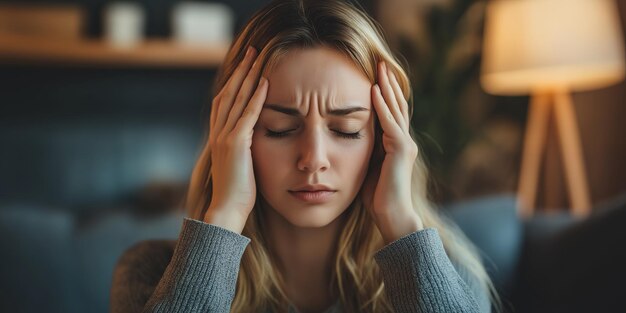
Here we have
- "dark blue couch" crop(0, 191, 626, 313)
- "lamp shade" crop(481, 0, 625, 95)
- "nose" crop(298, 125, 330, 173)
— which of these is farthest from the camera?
"lamp shade" crop(481, 0, 625, 95)

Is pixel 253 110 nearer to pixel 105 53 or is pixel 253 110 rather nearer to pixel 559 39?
pixel 559 39

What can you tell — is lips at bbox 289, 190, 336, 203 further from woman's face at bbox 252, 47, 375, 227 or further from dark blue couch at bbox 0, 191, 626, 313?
dark blue couch at bbox 0, 191, 626, 313

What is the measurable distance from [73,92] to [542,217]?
2.48 meters

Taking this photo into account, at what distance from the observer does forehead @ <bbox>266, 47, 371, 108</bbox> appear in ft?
3.08

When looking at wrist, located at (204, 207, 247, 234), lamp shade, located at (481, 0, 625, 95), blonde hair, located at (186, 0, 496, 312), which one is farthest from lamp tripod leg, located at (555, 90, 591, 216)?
wrist, located at (204, 207, 247, 234)

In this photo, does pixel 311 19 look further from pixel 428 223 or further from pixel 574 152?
pixel 574 152

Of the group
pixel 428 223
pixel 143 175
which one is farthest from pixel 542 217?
pixel 143 175

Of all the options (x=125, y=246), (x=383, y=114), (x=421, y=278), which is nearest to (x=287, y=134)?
(x=383, y=114)

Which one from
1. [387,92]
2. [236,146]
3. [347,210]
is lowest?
[347,210]

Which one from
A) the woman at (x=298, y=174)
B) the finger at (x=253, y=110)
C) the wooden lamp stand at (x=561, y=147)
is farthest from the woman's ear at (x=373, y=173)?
the wooden lamp stand at (x=561, y=147)

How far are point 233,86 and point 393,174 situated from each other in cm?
31

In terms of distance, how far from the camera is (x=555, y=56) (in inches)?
81.7

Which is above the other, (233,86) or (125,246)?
(233,86)

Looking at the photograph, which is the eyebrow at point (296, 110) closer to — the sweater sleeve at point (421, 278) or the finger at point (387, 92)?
the finger at point (387, 92)
